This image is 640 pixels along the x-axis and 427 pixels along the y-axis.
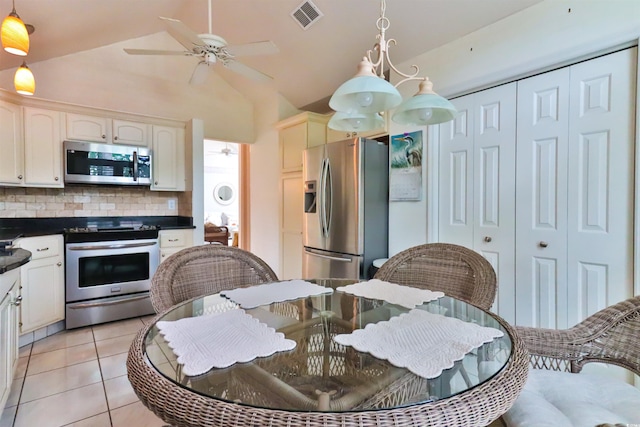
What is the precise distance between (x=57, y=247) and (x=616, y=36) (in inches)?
172

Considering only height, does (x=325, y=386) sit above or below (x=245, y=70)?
below

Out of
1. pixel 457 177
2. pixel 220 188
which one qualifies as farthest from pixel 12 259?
pixel 220 188

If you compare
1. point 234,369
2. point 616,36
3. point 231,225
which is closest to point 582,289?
point 616,36

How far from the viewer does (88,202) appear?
144 inches

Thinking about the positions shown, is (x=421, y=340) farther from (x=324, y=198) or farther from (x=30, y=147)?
(x=30, y=147)

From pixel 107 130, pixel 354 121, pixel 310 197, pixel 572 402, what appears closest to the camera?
pixel 572 402

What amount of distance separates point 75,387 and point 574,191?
3.33 m

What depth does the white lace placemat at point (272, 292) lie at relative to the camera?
1338 mm

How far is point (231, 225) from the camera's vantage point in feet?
29.3

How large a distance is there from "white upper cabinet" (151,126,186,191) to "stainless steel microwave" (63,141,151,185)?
0.12m

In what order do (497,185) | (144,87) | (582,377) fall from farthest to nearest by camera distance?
1. (144,87)
2. (497,185)
3. (582,377)

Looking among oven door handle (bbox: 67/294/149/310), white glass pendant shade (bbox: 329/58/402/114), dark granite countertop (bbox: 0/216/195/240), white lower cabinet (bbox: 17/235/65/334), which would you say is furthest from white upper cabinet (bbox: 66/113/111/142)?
white glass pendant shade (bbox: 329/58/402/114)

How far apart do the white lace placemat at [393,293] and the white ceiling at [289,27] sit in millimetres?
1976

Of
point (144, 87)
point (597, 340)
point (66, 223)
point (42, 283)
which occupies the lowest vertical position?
point (42, 283)
